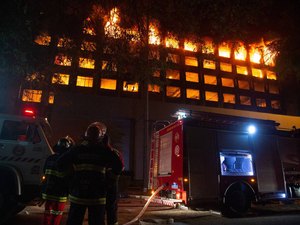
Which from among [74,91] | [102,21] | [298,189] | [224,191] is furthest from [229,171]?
[74,91]

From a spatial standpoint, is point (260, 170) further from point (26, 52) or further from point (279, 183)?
point (26, 52)

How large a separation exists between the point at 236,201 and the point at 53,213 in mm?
4850

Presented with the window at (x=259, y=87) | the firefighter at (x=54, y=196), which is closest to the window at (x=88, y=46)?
the firefighter at (x=54, y=196)

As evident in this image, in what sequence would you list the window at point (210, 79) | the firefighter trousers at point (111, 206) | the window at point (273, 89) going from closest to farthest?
1. the firefighter trousers at point (111, 206)
2. the window at point (210, 79)
3. the window at point (273, 89)

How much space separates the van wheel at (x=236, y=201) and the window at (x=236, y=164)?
0.42m

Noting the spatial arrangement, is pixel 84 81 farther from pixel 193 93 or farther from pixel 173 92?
pixel 193 93

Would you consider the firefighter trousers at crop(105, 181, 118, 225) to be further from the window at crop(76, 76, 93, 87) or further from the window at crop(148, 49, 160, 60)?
the window at crop(76, 76, 93, 87)

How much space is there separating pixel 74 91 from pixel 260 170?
23817 millimetres

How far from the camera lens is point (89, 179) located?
3.05 meters

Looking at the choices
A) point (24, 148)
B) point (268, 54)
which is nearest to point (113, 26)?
point (24, 148)

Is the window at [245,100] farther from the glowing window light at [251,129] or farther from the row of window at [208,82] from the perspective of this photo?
the glowing window light at [251,129]

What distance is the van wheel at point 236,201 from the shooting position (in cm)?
723

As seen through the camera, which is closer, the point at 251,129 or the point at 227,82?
the point at 251,129

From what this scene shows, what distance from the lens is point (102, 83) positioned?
30.8 metres
